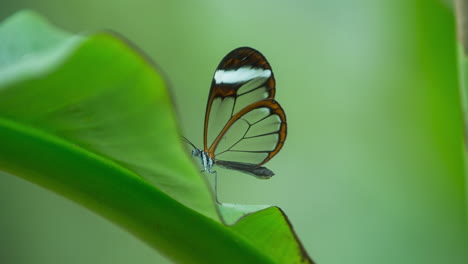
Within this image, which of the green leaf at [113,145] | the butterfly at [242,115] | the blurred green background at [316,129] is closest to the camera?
the green leaf at [113,145]

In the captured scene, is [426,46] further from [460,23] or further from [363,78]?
[460,23]

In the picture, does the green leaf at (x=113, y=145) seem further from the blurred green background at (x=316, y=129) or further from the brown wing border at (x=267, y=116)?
the blurred green background at (x=316, y=129)

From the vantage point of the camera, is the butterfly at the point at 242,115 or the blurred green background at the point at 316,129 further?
the blurred green background at the point at 316,129

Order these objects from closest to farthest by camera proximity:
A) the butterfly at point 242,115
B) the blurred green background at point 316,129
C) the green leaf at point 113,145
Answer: the green leaf at point 113,145, the butterfly at point 242,115, the blurred green background at point 316,129

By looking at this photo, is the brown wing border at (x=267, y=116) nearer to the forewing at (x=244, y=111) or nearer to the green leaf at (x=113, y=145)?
the forewing at (x=244, y=111)

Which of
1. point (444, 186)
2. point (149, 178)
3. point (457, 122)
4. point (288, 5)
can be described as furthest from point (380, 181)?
point (149, 178)

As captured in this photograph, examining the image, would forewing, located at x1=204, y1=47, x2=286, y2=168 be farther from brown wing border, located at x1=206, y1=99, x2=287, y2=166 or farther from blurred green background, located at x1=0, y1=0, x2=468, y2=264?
blurred green background, located at x1=0, y1=0, x2=468, y2=264

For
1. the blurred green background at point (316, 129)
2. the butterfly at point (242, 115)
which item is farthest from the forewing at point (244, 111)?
the blurred green background at point (316, 129)

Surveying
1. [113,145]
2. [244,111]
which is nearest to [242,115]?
[244,111]
